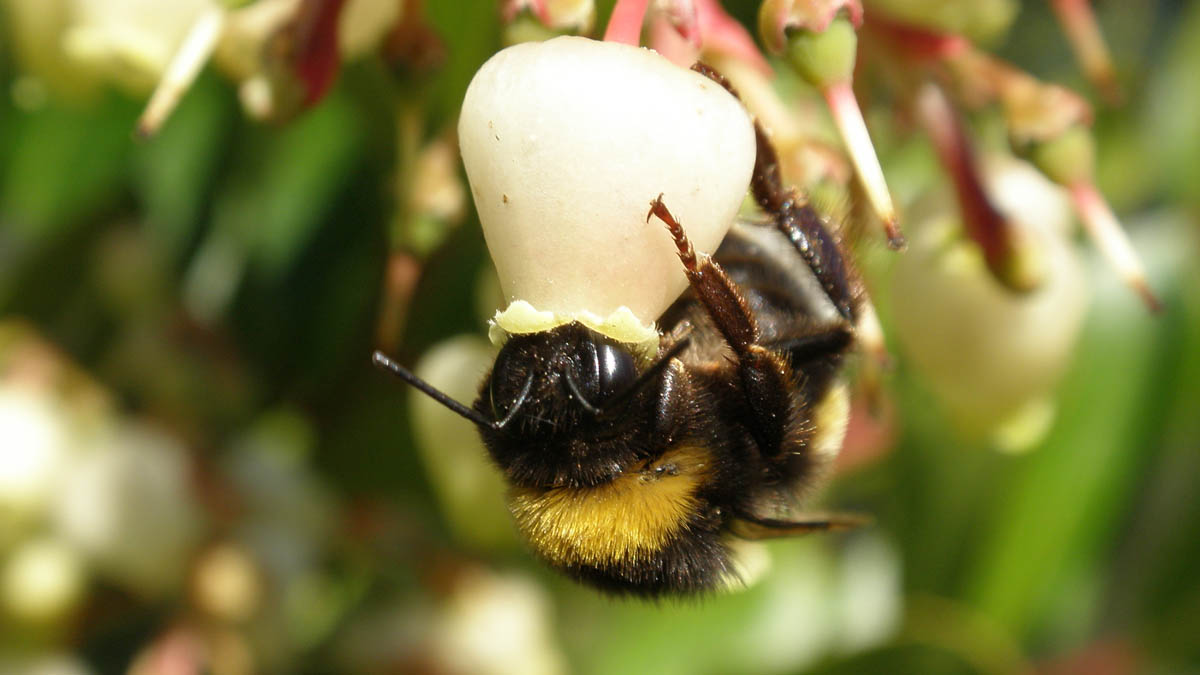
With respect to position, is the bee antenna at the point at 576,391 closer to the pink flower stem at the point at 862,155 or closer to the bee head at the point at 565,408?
the bee head at the point at 565,408

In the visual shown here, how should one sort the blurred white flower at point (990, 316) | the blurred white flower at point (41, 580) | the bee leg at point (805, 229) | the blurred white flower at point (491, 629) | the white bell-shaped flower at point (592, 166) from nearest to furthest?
the white bell-shaped flower at point (592, 166)
the bee leg at point (805, 229)
the blurred white flower at point (990, 316)
the blurred white flower at point (41, 580)
the blurred white flower at point (491, 629)

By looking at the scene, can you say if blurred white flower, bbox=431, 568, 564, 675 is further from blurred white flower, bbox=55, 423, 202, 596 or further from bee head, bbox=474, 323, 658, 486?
bee head, bbox=474, 323, 658, 486

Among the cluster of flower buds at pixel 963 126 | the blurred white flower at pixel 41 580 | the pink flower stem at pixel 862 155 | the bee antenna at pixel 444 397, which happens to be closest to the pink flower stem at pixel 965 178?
the cluster of flower buds at pixel 963 126

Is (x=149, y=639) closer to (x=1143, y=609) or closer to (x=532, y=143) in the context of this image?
(x=532, y=143)

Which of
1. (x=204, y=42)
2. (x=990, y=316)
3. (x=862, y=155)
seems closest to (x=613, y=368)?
(x=862, y=155)

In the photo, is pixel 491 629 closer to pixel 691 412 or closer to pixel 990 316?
pixel 990 316

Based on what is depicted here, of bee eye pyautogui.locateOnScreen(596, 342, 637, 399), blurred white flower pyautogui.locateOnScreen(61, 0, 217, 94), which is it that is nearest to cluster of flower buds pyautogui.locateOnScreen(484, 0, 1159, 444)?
bee eye pyautogui.locateOnScreen(596, 342, 637, 399)

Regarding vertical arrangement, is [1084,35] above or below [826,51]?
below
